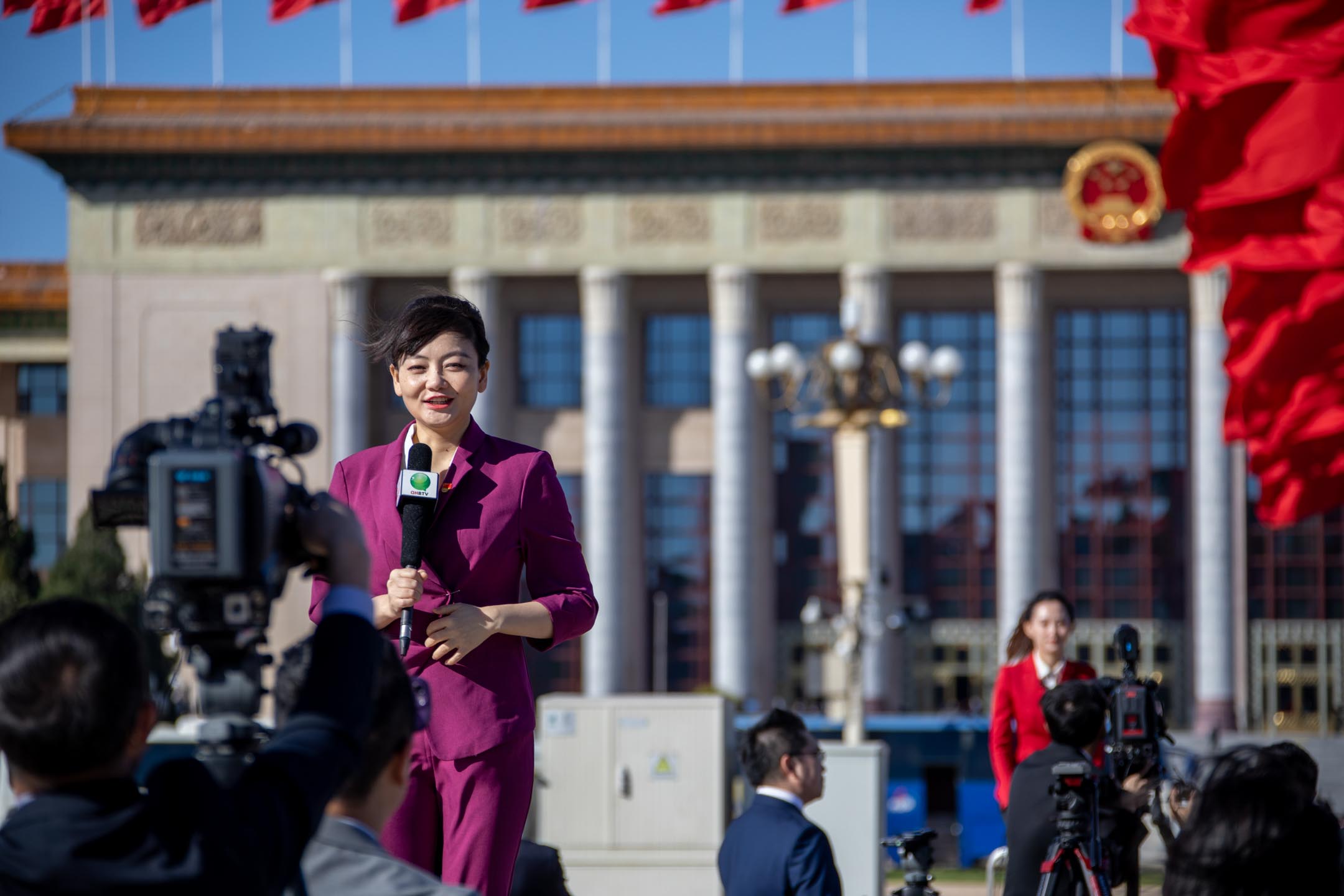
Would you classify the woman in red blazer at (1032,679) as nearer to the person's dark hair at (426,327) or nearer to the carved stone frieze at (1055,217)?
the person's dark hair at (426,327)

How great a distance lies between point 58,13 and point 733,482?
31.3m

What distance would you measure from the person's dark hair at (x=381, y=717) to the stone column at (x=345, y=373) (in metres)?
40.4

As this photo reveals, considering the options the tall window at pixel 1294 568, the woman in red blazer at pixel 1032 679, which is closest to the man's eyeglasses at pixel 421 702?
the woman in red blazer at pixel 1032 679

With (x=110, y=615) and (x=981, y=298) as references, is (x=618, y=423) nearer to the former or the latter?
(x=981, y=298)

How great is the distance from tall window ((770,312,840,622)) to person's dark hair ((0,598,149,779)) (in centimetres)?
4324

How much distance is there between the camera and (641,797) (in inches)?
480

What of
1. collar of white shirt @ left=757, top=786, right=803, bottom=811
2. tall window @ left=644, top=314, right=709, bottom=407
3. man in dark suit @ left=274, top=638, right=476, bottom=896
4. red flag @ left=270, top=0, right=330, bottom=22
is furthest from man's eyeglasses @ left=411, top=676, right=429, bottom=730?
tall window @ left=644, top=314, right=709, bottom=407

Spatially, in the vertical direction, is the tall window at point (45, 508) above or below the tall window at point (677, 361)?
below

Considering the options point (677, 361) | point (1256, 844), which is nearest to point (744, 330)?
point (677, 361)

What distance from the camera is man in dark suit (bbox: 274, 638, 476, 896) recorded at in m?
2.95

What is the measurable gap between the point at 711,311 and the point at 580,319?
3.21 m

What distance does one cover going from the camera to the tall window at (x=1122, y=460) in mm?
44938

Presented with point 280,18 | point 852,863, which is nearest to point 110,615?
point 852,863

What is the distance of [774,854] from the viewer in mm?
5824
